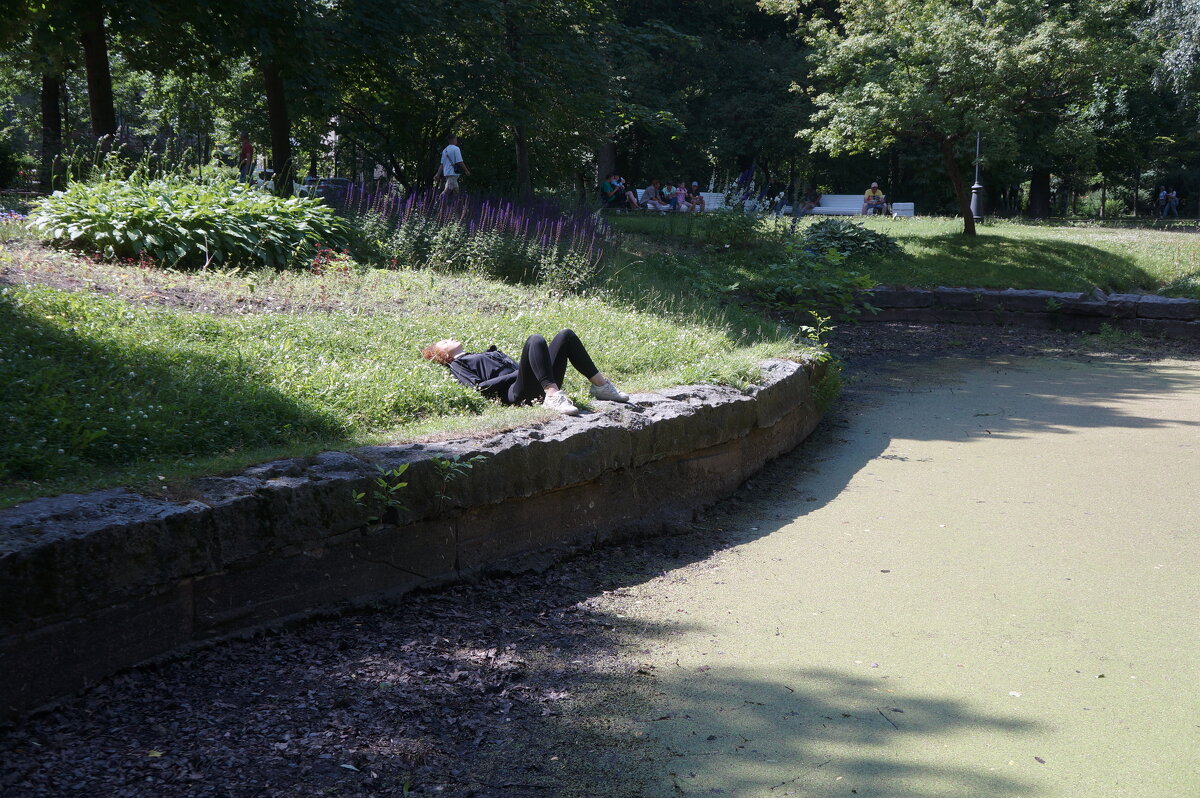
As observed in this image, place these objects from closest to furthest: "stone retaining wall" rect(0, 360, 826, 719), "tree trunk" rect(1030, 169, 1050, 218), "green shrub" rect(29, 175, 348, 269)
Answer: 1. "stone retaining wall" rect(0, 360, 826, 719)
2. "green shrub" rect(29, 175, 348, 269)
3. "tree trunk" rect(1030, 169, 1050, 218)

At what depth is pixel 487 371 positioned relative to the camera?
628 cm

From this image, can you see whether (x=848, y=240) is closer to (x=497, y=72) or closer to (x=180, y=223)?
(x=497, y=72)

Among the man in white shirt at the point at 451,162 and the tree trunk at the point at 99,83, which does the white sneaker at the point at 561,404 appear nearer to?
the man in white shirt at the point at 451,162

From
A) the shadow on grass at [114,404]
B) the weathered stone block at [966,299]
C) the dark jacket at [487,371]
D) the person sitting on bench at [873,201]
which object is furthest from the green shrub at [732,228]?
the person sitting on bench at [873,201]

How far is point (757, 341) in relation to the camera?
9.66m

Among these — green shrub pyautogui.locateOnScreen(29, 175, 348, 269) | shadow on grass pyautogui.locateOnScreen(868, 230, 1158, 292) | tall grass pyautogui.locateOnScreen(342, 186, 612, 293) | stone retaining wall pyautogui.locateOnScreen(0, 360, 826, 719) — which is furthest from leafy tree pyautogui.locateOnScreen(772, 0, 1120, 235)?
stone retaining wall pyautogui.locateOnScreen(0, 360, 826, 719)

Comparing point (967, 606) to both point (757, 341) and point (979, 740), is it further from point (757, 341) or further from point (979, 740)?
point (757, 341)

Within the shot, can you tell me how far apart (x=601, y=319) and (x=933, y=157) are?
25506 mm

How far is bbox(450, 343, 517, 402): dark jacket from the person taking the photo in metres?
6.15

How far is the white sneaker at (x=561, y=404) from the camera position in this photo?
18.6 ft

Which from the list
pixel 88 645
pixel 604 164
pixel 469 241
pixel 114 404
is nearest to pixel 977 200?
pixel 604 164

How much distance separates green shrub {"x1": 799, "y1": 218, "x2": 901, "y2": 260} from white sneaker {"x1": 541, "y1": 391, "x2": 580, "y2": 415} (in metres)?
11.4

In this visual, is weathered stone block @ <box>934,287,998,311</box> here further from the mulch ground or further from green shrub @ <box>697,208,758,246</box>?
the mulch ground

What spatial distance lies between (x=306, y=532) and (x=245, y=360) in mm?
2017
